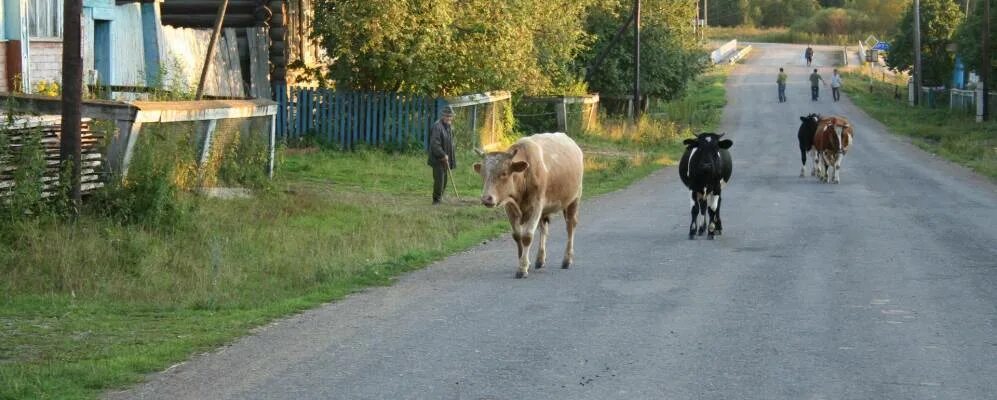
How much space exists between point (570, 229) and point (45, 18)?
1168 cm

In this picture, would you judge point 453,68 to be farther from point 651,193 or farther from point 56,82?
point 56,82

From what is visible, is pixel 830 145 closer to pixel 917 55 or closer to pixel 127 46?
pixel 127 46

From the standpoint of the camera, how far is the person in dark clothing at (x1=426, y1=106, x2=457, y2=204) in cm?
2177

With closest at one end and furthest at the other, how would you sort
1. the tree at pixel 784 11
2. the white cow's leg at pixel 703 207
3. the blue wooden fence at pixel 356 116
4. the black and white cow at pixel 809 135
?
the white cow's leg at pixel 703 207 → the black and white cow at pixel 809 135 → the blue wooden fence at pixel 356 116 → the tree at pixel 784 11

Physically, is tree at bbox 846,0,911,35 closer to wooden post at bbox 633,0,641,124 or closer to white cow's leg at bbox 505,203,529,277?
wooden post at bbox 633,0,641,124

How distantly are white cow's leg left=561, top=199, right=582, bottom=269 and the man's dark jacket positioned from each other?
621cm

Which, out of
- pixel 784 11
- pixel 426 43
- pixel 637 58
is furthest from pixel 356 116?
pixel 784 11

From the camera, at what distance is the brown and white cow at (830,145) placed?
28.1 meters

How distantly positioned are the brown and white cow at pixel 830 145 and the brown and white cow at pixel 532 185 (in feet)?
44.9

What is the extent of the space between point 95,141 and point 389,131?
14.4 m

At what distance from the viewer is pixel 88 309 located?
12148mm

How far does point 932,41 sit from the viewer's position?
70.1 meters

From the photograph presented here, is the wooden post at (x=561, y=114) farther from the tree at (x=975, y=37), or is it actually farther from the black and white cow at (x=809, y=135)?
the tree at (x=975, y=37)

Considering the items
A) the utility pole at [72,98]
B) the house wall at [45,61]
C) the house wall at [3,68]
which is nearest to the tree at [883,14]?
the house wall at [45,61]
